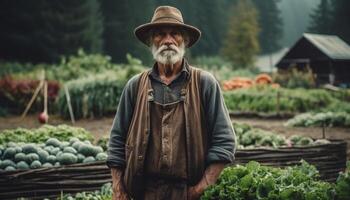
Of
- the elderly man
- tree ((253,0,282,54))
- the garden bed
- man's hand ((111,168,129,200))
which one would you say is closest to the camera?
the elderly man

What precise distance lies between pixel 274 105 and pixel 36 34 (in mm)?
25940

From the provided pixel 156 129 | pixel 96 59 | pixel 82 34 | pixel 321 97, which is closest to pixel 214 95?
pixel 156 129

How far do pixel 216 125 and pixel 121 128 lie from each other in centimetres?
75

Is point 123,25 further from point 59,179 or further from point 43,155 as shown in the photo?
point 59,179

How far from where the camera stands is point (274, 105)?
16219 millimetres

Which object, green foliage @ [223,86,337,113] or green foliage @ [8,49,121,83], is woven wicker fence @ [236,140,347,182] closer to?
green foliage @ [223,86,337,113]

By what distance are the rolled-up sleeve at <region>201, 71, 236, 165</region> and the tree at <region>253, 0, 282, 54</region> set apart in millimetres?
62309

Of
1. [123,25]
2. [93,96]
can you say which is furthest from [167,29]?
[123,25]

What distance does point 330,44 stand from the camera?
68.8ft

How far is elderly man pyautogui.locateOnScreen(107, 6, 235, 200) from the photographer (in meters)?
3.06

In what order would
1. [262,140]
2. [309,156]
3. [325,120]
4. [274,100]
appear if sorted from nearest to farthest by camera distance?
[309,156] → [262,140] → [325,120] → [274,100]

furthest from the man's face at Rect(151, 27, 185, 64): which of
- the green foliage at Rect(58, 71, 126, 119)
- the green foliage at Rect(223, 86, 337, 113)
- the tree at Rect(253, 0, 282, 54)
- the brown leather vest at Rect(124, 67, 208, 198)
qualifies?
the tree at Rect(253, 0, 282, 54)

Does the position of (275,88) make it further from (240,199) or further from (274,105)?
(240,199)

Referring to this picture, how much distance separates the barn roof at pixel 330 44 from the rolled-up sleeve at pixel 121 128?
51.2ft
